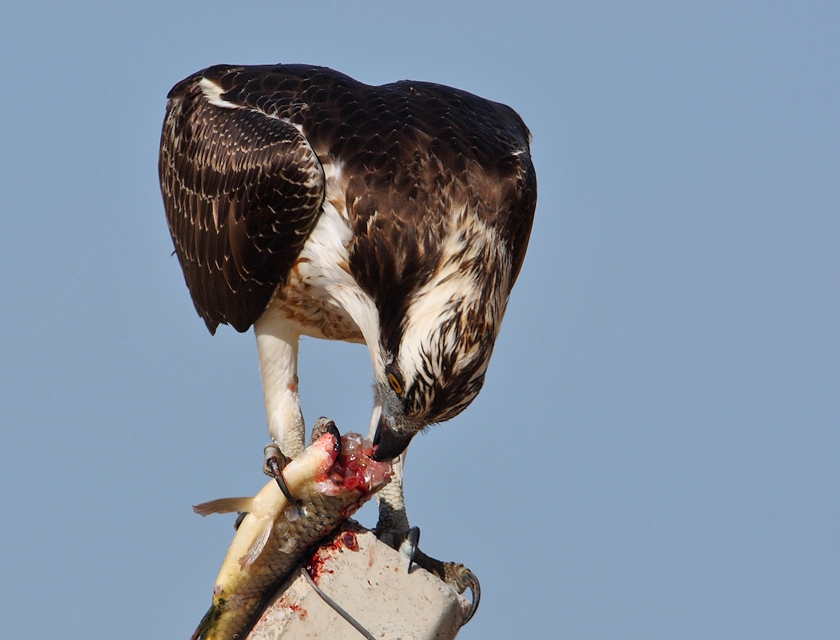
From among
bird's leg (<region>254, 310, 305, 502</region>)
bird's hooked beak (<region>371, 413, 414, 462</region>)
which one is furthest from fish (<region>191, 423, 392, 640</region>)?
bird's leg (<region>254, 310, 305, 502</region>)

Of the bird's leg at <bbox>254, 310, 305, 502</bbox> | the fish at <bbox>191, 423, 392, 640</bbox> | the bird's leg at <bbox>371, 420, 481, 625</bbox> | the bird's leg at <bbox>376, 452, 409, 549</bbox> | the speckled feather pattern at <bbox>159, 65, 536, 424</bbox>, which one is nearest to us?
the fish at <bbox>191, 423, 392, 640</bbox>

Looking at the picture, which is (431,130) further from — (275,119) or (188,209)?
(188,209)

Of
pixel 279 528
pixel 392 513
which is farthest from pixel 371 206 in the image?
pixel 392 513

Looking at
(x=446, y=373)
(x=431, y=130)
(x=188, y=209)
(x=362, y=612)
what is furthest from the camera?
(x=188, y=209)

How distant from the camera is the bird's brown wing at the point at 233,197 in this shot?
28.7 ft

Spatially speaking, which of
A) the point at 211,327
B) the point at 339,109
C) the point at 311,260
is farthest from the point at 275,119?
the point at 211,327

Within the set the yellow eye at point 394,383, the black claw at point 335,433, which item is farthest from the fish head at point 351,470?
the yellow eye at point 394,383

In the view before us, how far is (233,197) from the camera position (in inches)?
367

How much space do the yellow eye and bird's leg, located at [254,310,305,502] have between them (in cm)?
168

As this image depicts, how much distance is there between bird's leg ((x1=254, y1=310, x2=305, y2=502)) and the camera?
9516 mm

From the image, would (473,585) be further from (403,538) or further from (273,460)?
(273,460)

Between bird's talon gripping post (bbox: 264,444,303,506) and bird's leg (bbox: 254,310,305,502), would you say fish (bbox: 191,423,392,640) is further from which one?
bird's leg (bbox: 254,310,305,502)

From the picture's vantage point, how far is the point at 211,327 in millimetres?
10242

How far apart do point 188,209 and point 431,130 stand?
8.15 feet
